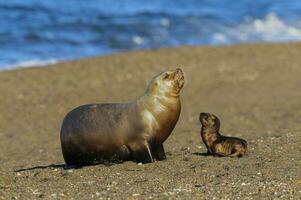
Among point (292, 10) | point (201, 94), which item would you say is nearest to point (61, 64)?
point (201, 94)

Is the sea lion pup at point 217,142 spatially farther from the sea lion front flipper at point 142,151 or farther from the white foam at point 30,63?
the white foam at point 30,63

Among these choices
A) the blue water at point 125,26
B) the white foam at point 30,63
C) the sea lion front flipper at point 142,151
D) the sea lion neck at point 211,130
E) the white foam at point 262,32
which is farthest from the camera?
the white foam at point 262,32

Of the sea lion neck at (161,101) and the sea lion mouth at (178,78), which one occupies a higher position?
→ the sea lion mouth at (178,78)

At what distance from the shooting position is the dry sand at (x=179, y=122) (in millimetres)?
6891

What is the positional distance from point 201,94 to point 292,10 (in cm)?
1542

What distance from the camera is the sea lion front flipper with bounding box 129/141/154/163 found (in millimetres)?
7834

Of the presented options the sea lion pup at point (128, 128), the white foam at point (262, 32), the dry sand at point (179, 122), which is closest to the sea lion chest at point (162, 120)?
the sea lion pup at point (128, 128)

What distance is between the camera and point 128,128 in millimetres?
7879

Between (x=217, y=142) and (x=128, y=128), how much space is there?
2.88ft

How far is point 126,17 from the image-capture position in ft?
90.0

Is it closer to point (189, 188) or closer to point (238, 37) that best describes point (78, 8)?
point (238, 37)

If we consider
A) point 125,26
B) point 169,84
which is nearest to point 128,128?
point 169,84

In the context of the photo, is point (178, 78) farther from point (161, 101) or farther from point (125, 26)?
point (125, 26)

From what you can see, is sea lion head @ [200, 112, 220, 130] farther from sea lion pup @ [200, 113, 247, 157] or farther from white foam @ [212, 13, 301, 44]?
white foam @ [212, 13, 301, 44]
